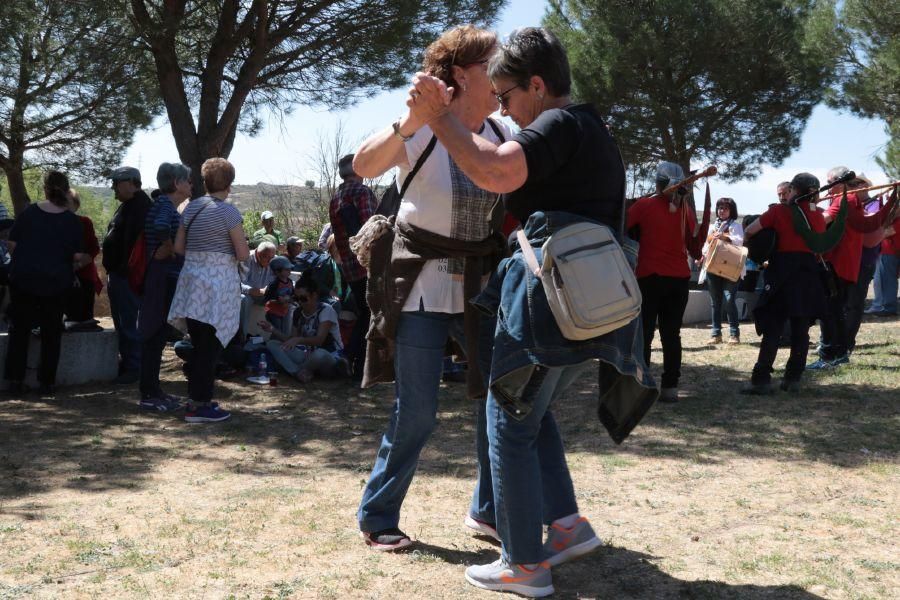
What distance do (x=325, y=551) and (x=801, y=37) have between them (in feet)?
62.6

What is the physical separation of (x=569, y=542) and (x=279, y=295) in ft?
18.2

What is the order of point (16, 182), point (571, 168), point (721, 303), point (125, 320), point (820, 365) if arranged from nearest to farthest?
point (571, 168)
point (125, 320)
point (820, 365)
point (721, 303)
point (16, 182)

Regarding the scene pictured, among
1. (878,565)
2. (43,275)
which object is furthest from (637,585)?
(43,275)

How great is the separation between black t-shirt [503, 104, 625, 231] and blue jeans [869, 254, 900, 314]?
11.8m

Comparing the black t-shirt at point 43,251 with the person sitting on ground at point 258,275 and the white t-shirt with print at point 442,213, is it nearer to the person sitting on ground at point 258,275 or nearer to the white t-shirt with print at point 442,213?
the person sitting on ground at point 258,275

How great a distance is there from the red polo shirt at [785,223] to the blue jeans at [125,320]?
4.83 metres

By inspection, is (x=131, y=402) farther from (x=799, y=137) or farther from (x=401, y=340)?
(x=799, y=137)

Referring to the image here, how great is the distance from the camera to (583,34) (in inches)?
811

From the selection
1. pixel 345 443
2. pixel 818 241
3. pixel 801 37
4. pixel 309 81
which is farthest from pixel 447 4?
pixel 801 37

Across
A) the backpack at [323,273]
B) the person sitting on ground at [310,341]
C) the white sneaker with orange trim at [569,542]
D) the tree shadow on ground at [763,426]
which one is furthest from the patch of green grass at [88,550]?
the backpack at [323,273]

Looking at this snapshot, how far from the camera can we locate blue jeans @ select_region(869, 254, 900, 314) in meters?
13.6

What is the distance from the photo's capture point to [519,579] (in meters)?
3.07

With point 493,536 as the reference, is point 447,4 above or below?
above

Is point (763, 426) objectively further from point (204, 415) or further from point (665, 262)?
point (204, 415)
